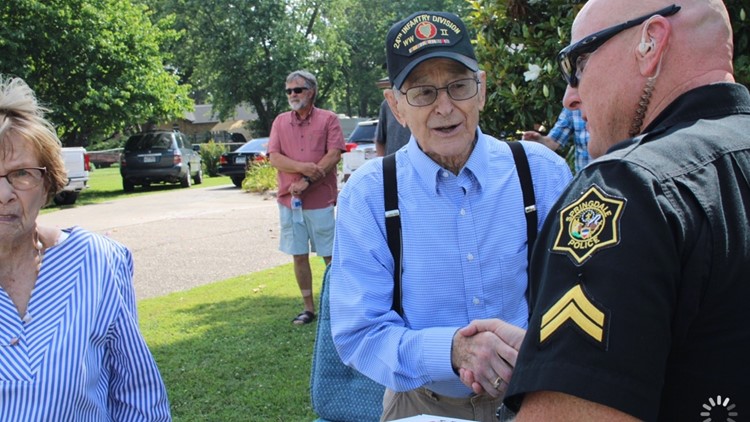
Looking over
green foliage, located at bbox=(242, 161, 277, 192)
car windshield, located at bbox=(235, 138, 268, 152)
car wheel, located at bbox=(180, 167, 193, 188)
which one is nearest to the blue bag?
green foliage, located at bbox=(242, 161, 277, 192)

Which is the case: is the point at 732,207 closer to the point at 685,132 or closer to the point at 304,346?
the point at 685,132

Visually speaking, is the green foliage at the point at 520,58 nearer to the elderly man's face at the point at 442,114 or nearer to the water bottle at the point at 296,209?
the elderly man's face at the point at 442,114

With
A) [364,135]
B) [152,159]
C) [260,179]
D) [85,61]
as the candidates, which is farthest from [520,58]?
[85,61]

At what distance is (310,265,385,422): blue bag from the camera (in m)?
2.68

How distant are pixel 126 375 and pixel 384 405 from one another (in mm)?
980

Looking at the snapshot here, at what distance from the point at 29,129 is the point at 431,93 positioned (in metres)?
1.46

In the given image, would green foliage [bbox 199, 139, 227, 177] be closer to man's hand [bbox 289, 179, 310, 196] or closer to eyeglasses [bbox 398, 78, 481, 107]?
man's hand [bbox 289, 179, 310, 196]

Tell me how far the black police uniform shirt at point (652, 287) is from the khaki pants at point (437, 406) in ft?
3.66

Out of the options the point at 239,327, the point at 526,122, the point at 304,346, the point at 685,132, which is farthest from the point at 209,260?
the point at 685,132

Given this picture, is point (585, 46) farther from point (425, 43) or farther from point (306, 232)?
point (306, 232)

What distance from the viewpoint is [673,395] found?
117cm

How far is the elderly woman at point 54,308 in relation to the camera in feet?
7.77

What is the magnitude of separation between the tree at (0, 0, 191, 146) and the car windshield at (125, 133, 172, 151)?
0.59 metres

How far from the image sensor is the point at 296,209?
273 inches
